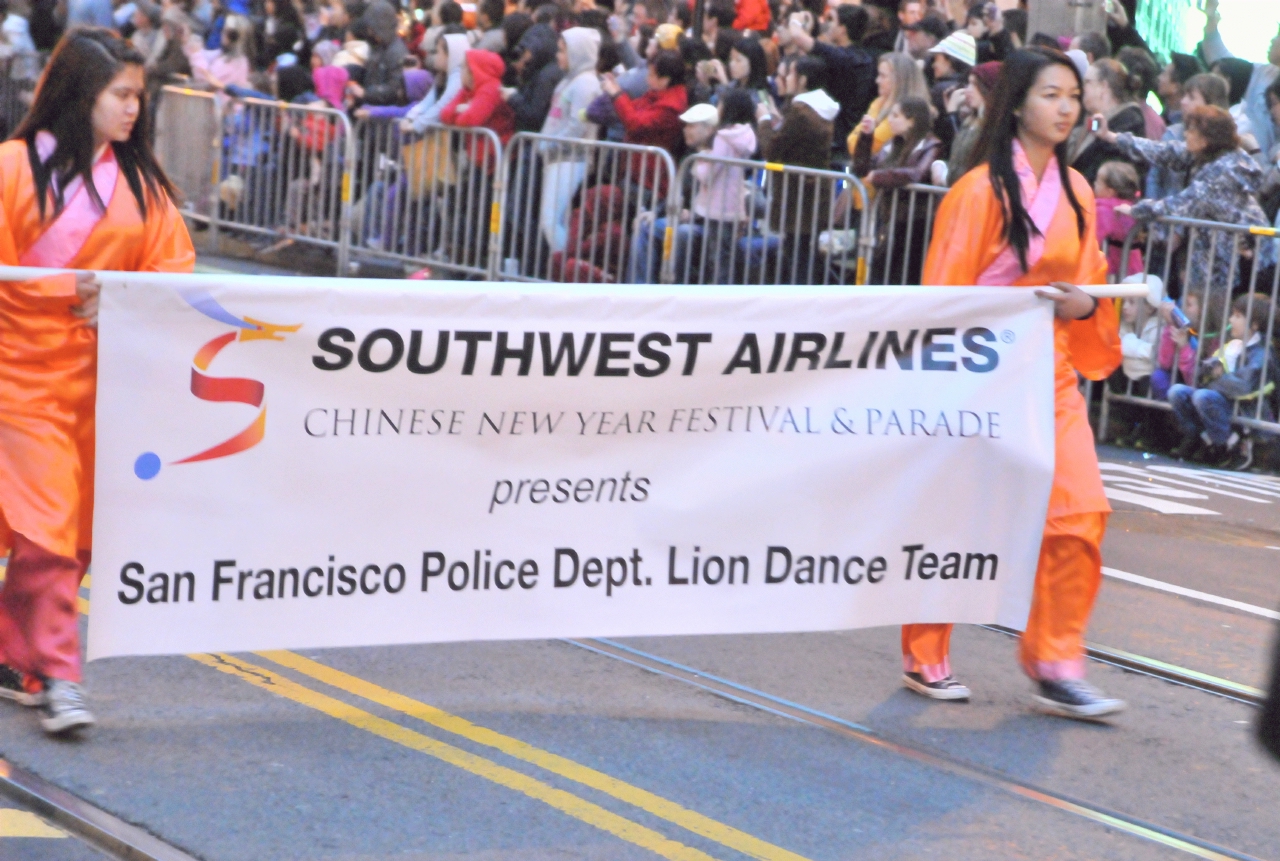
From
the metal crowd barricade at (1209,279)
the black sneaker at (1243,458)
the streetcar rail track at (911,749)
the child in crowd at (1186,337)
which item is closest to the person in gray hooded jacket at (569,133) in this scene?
the metal crowd barricade at (1209,279)

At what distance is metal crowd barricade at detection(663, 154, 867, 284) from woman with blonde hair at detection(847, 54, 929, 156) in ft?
1.23

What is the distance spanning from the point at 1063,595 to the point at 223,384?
2455 millimetres

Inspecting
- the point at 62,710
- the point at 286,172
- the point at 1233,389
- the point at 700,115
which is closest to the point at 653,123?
the point at 700,115

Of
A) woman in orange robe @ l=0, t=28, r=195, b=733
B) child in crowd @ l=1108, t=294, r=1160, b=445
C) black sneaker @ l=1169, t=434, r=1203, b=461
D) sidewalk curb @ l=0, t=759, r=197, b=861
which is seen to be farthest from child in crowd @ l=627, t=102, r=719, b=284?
sidewalk curb @ l=0, t=759, r=197, b=861

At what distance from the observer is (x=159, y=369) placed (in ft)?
15.0

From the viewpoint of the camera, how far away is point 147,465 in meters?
4.56

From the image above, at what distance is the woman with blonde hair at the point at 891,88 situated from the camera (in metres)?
10.7

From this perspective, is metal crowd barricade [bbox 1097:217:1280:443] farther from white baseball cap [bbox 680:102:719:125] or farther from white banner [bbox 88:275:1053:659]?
white banner [bbox 88:275:1053:659]

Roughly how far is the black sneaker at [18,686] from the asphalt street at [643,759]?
41 mm

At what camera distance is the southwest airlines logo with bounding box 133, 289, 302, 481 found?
4.58 meters

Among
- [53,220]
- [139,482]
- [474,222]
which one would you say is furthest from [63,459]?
[474,222]

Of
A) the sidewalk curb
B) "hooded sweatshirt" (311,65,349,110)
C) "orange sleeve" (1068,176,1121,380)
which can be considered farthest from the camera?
"hooded sweatshirt" (311,65,349,110)

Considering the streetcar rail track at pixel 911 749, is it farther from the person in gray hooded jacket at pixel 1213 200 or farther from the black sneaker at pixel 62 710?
the person in gray hooded jacket at pixel 1213 200

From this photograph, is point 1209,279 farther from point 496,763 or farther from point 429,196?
point 496,763
